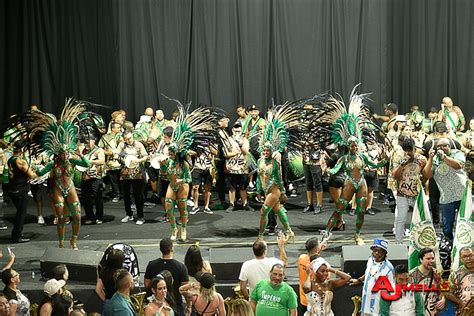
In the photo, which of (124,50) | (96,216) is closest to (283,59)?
(124,50)

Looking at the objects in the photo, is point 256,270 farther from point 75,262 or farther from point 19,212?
point 19,212

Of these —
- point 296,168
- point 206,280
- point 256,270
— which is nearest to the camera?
point 206,280

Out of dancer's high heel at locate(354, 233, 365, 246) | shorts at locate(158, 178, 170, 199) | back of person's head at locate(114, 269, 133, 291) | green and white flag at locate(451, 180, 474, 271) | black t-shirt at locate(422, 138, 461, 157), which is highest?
black t-shirt at locate(422, 138, 461, 157)

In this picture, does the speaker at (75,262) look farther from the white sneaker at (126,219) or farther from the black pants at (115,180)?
the black pants at (115,180)

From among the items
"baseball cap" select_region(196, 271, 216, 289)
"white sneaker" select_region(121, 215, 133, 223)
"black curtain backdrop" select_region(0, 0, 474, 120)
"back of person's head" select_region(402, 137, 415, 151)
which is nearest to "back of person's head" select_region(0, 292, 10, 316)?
"baseball cap" select_region(196, 271, 216, 289)

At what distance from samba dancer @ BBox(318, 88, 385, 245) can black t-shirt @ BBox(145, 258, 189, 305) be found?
359 centimetres

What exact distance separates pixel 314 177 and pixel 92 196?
156 inches

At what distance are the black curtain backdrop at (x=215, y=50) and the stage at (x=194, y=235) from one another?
5.02 m

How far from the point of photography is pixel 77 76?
70.4ft

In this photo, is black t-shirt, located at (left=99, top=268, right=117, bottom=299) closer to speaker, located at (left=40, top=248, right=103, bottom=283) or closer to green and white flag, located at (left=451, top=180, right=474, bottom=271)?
speaker, located at (left=40, top=248, right=103, bottom=283)

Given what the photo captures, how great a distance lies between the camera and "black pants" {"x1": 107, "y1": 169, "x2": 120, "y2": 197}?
56.4ft

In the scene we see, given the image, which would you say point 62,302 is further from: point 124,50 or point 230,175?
point 124,50

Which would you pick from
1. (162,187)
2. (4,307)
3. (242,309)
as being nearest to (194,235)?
(162,187)

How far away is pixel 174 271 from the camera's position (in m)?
9.85
